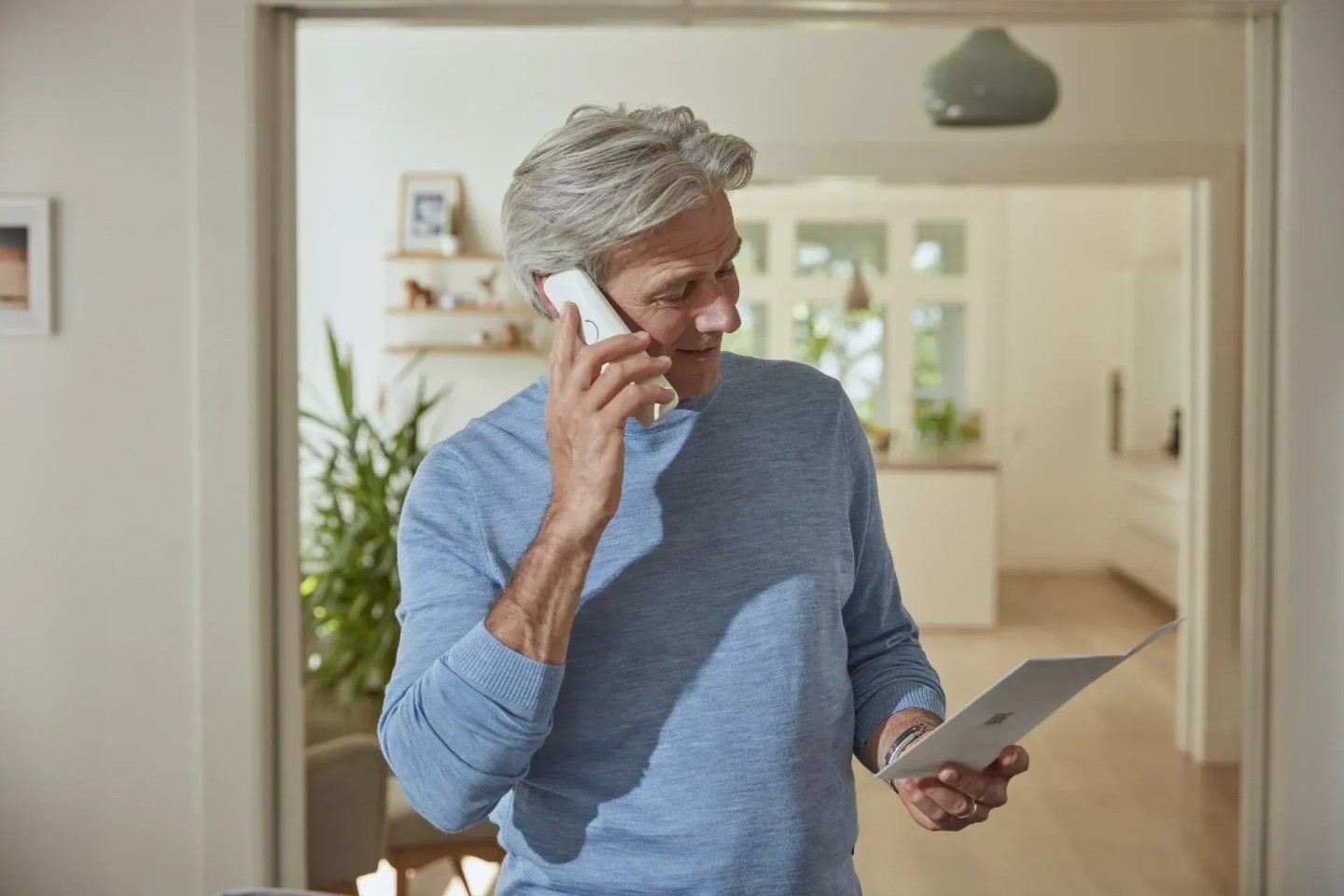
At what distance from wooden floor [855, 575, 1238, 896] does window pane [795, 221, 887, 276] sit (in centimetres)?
364

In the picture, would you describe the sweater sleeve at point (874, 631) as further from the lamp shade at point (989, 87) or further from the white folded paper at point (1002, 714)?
the lamp shade at point (989, 87)

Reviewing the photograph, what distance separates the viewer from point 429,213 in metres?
5.83

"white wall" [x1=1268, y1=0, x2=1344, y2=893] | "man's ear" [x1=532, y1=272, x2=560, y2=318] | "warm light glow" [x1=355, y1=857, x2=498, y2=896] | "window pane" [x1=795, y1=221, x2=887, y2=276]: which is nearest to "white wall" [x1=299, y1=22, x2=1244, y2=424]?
"white wall" [x1=1268, y1=0, x2=1344, y2=893]

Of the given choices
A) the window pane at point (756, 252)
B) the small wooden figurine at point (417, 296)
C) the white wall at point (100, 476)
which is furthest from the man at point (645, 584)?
the window pane at point (756, 252)

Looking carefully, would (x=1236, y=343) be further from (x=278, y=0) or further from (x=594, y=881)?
(x=594, y=881)

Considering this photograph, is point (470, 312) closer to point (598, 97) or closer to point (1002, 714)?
point (598, 97)

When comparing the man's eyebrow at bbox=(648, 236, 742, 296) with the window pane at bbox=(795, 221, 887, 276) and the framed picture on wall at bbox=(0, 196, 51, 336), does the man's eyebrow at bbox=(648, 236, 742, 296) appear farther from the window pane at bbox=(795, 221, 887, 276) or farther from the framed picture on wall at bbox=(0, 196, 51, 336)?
the window pane at bbox=(795, 221, 887, 276)

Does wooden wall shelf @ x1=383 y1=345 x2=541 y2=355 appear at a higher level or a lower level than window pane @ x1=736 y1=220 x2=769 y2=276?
lower

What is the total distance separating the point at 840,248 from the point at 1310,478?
6.89 m

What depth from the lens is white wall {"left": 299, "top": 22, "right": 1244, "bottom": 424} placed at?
500cm

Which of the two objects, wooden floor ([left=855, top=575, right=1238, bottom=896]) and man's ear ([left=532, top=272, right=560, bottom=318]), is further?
wooden floor ([left=855, top=575, right=1238, bottom=896])

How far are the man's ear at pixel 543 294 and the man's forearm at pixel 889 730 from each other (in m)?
0.54

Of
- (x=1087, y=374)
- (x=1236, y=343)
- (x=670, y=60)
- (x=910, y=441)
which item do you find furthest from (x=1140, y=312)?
(x=670, y=60)

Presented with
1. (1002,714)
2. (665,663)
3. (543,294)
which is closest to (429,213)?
(543,294)
